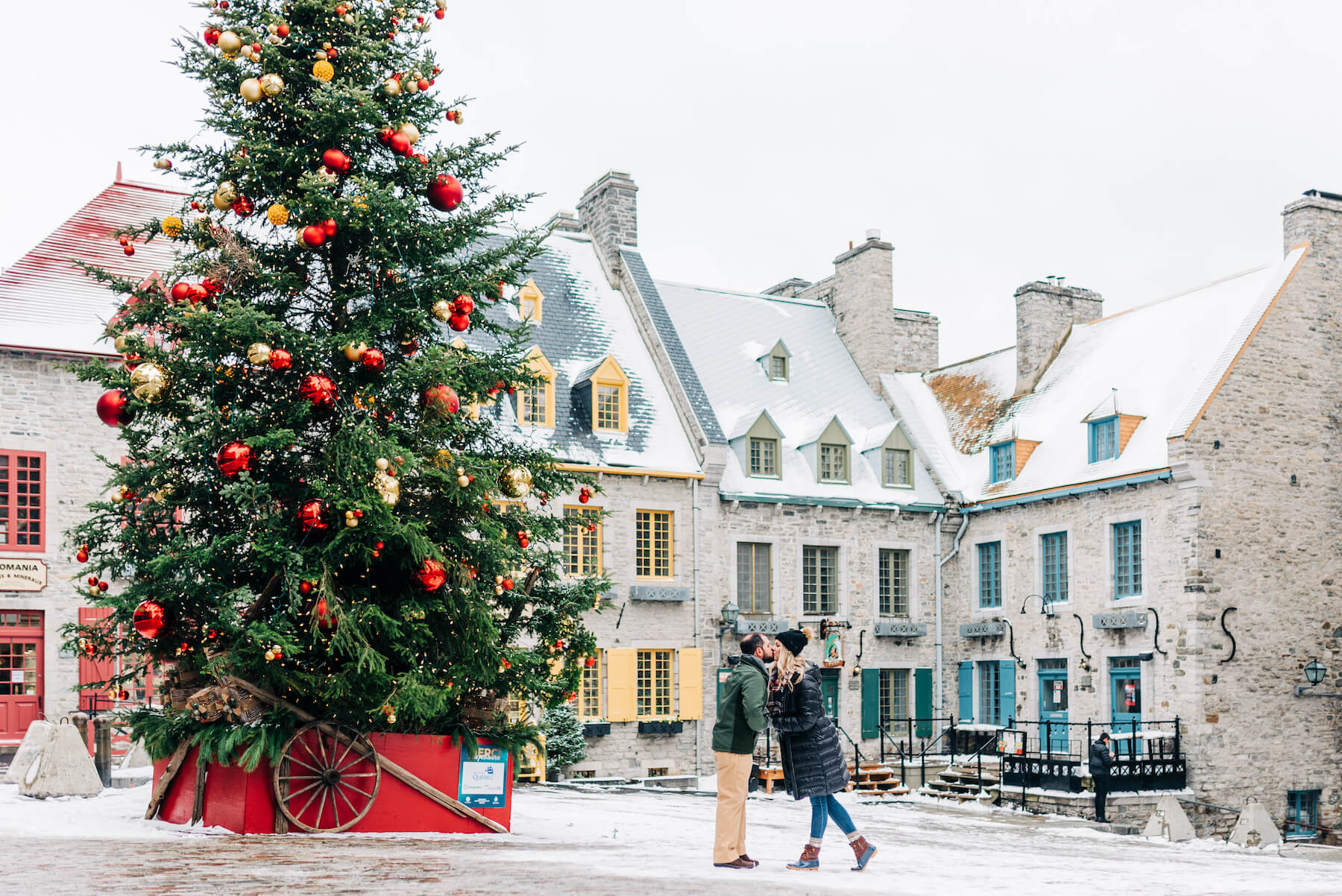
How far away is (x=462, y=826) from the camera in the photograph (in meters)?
11.7

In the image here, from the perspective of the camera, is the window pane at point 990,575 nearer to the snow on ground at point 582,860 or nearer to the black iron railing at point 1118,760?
the black iron railing at point 1118,760

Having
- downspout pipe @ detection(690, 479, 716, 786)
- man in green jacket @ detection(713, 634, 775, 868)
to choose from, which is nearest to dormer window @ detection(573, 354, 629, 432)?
downspout pipe @ detection(690, 479, 716, 786)

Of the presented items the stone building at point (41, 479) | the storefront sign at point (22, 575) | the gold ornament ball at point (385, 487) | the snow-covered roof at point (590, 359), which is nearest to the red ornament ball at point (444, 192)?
the gold ornament ball at point (385, 487)

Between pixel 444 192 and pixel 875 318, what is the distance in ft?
68.6

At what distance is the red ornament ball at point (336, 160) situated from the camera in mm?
11398

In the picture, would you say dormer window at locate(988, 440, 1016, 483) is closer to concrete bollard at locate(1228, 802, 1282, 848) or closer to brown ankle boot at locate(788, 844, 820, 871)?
concrete bollard at locate(1228, 802, 1282, 848)

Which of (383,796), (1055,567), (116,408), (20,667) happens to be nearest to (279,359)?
(116,408)

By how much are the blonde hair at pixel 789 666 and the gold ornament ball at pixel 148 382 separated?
5.65m

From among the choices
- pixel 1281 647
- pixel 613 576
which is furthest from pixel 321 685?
pixel 1281 647

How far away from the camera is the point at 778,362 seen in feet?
99.1

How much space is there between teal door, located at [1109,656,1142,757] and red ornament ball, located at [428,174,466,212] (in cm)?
1718

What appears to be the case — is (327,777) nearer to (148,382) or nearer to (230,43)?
(148,382)

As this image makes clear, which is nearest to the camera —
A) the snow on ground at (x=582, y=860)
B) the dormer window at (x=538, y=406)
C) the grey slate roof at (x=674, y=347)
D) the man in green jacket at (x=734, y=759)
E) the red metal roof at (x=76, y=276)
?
the snow on ground at (x=582, y=860)

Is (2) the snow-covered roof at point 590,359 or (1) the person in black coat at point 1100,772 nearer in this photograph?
(1) the person in black coat at point 1100,772
